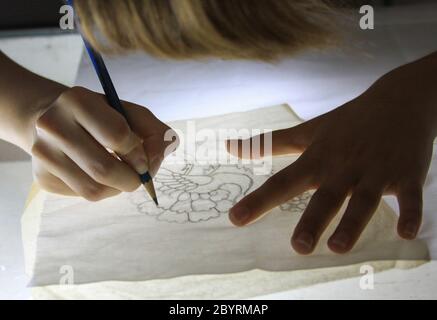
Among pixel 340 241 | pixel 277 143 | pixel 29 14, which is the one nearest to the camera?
pixel 340 241

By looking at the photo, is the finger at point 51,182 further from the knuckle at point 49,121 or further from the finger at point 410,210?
the finger at point 410,210

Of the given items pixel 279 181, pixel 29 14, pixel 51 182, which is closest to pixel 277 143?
pixel 279 181

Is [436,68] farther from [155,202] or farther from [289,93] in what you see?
[155,202]

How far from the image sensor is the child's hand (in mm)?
349

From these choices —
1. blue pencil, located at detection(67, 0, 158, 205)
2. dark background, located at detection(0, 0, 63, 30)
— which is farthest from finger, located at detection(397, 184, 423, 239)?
dark background, located at detection(0, 0, 63, 30)

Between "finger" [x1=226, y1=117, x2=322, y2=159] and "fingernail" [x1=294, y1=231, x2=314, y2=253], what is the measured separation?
0.34ft

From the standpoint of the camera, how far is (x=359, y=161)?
394 millimetres

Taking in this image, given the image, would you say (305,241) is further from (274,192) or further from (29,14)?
(29,14)

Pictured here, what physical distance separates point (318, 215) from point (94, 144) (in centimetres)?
14

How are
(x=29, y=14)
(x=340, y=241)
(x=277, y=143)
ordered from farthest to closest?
1. (x=29, y=14)
2. (x=277, y=143)
3. (x=340, y=241)

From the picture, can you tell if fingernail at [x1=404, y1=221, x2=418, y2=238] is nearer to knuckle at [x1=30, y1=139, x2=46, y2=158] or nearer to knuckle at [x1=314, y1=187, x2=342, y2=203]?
knuckle at [x1=314, y1=187, x2=342, y2=203]

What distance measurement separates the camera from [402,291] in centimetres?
31
